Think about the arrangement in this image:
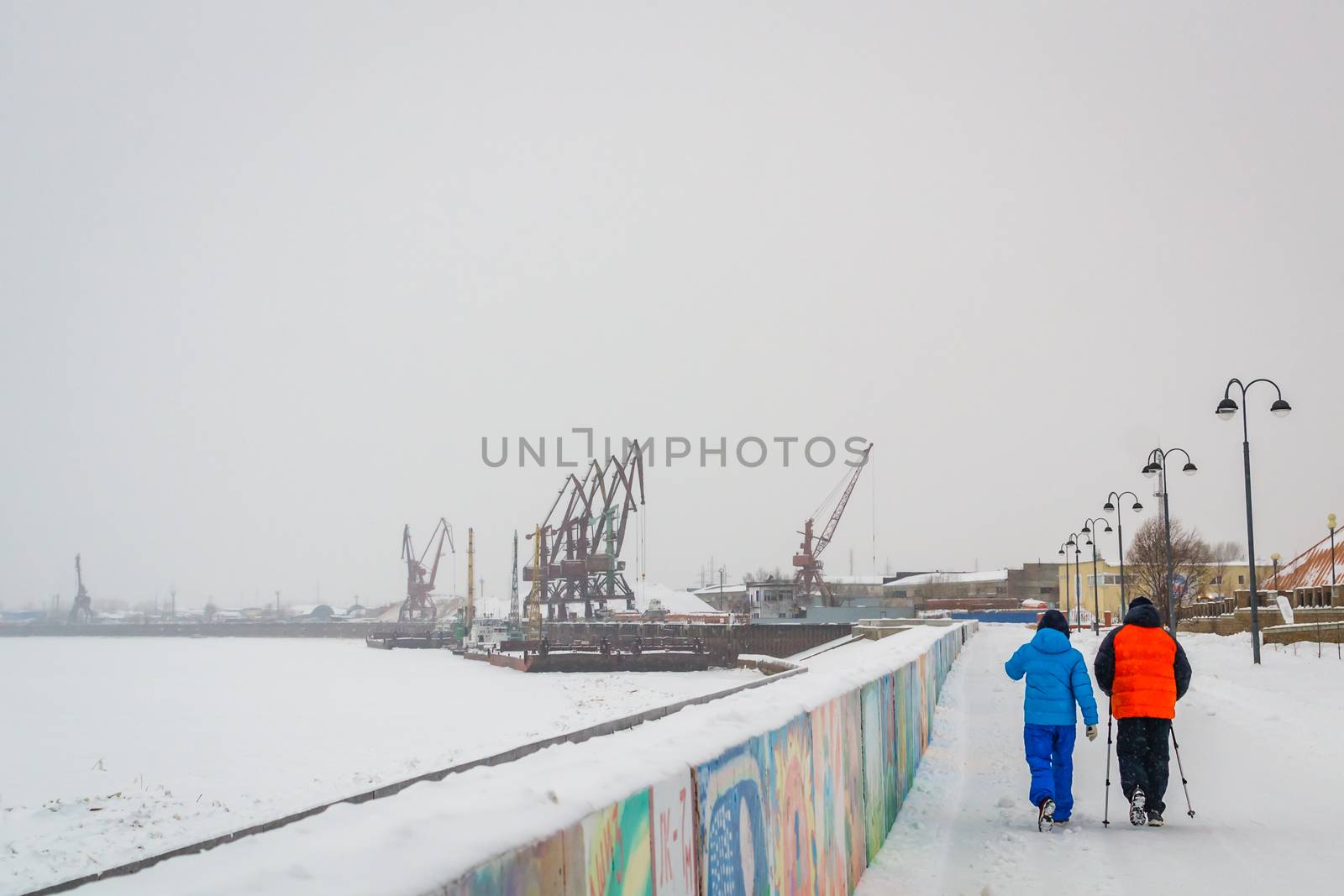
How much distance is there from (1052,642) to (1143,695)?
722 mm

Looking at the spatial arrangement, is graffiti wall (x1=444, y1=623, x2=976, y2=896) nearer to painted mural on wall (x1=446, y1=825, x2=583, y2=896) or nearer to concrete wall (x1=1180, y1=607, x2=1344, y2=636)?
painted mural on wall (x1=446, y1=825, x2=583, y2=896)

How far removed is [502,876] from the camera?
2.40 m

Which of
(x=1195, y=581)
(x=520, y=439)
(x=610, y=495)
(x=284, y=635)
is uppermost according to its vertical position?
(x=520, y=439)

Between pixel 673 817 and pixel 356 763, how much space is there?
2932 cm

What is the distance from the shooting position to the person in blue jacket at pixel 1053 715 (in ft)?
25.7

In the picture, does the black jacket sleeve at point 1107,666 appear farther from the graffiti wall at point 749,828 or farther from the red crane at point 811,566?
the red crane at point 811,566

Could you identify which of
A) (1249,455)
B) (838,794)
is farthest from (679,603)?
(838,794)

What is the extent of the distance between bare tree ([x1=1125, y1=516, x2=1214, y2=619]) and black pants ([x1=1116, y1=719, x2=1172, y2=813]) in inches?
1967

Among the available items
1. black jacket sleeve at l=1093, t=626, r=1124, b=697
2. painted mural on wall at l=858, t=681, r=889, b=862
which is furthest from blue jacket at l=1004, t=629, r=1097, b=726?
painted mural on wall at l=858, t=681, r=889, b=862

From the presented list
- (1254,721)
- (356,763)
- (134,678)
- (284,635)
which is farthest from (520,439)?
(1254,721)

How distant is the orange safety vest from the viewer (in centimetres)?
793

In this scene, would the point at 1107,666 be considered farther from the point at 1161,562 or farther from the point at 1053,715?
the point at 1161,562

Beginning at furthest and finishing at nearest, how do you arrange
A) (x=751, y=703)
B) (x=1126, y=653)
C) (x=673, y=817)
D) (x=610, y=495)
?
1. (x=610, y=495)
2. (x=1126, y=653)
3. (x=751, y=703)
4. (x=673, y=817)

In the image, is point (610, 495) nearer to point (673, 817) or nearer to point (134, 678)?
point (134, 678)
